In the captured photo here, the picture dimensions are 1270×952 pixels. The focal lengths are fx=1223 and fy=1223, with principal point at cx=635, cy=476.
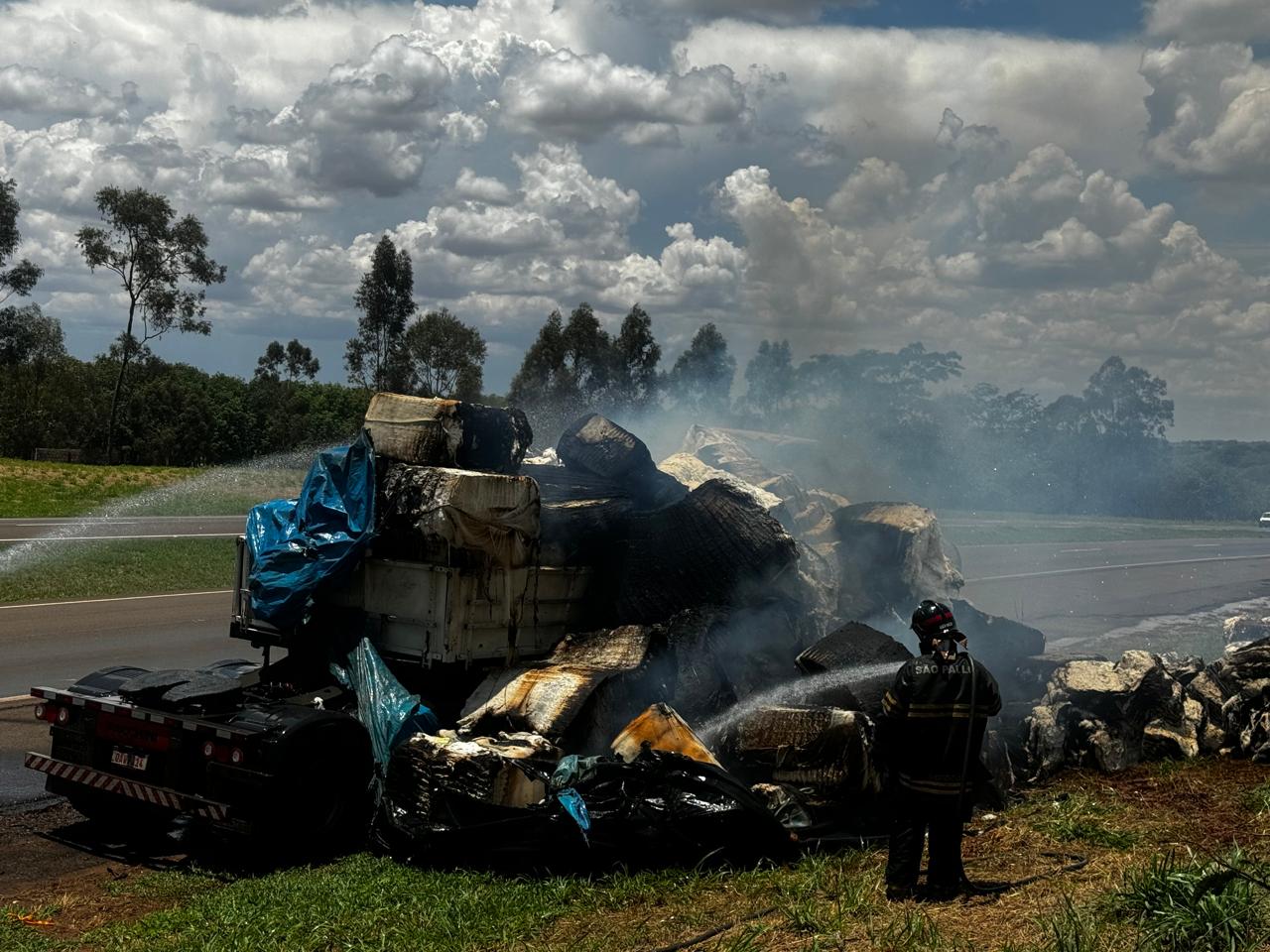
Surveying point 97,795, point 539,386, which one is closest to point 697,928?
point 97,795

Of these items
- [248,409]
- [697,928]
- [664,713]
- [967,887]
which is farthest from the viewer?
[248,409]

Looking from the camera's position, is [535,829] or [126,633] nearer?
[535,829]

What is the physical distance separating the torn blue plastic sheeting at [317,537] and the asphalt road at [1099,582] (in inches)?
442

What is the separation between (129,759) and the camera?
673 centimetres

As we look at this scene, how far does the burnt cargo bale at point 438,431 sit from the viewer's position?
7.70m

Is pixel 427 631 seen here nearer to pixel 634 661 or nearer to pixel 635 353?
pixel 634 661

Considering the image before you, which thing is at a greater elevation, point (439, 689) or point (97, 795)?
point (439, 689)

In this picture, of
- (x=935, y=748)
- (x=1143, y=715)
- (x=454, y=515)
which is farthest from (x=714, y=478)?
(x=935, y=748)

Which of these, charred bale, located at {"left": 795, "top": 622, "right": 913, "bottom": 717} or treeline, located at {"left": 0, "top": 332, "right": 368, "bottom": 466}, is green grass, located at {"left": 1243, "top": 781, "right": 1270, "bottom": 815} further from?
treeline, located at {"left": 0, "top": 332, "right": 368, "bottom": 466}

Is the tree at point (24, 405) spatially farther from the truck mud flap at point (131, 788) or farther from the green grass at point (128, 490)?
the truck mud flap at point (131, 788)

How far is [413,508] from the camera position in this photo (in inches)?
291

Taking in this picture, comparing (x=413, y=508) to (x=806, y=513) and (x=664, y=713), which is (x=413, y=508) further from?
(x=806, y=513)

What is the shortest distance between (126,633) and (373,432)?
778 centimetres

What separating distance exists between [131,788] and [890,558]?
5.79 m
